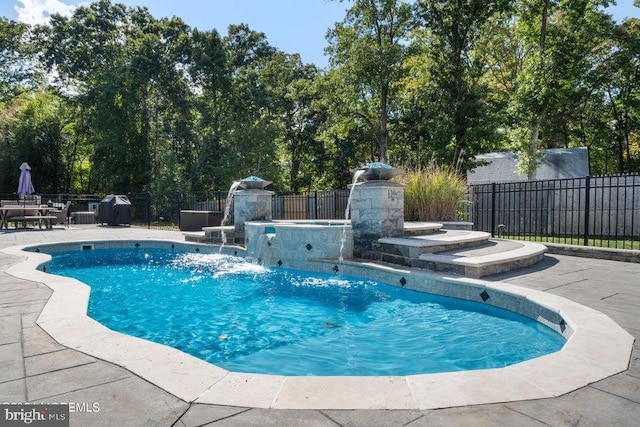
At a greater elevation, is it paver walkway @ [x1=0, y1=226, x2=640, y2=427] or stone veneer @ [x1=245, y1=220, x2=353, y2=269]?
stone veneer @ [x1=245, y1=220, x2=353, y2=269]

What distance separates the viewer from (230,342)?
3584 mm

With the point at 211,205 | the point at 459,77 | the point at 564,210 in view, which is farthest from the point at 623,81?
the point at 211,205

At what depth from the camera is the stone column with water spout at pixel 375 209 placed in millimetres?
6555

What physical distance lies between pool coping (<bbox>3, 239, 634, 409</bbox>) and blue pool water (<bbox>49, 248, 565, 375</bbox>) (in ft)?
2.10

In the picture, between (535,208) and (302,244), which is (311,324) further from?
(535,208)

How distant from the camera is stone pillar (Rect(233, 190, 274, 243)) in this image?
9883mm

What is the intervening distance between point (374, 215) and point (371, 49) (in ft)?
41.4

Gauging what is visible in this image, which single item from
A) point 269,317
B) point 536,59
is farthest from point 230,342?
point 536,59

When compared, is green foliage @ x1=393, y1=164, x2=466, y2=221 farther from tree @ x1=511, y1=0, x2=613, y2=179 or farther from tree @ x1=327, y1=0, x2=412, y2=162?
tree @ x1=327, y1=0, x2=412, y2=162

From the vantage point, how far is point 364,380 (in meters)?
2.16

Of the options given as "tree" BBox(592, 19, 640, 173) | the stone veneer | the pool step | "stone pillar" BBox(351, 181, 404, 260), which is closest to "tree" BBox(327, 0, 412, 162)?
"tree" BBox(592, 19, 640, 173)

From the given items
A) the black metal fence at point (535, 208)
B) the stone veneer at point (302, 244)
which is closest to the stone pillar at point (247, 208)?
the stone veneer at point (302, 244)

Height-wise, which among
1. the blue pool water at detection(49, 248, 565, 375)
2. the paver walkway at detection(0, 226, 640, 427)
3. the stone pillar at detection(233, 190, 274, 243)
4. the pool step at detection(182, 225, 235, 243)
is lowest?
the blue pool water at detection(49, 248, 565, 375)

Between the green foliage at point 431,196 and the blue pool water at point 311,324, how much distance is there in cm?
373
